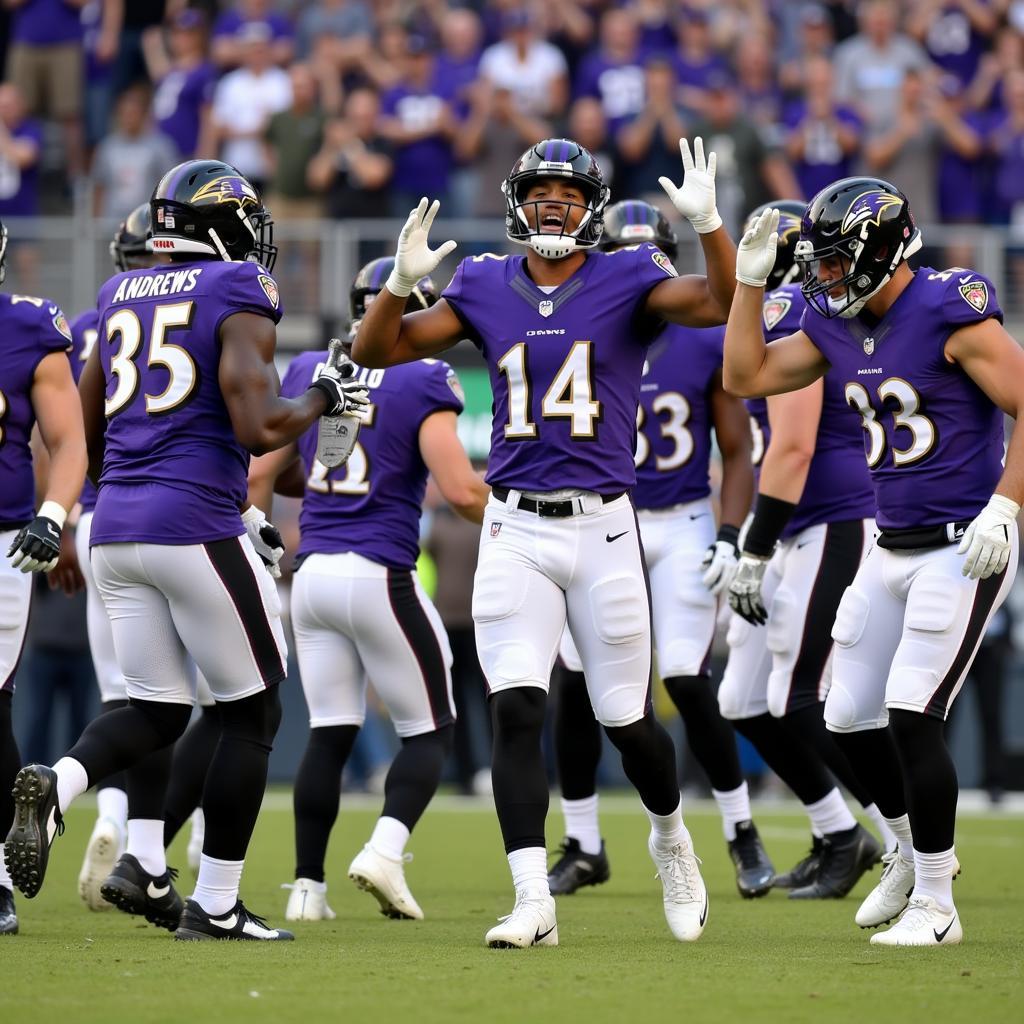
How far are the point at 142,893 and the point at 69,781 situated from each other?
2.83 feet

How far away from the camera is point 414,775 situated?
6.57 metres

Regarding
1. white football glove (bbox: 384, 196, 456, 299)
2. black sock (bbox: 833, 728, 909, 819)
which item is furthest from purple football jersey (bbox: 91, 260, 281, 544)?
black sock (bbox: 833, 728, 909, 819)

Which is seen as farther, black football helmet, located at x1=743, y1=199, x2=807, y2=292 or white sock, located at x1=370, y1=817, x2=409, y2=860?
black football helmet, located at x1=743, y1=199, x2=807, y2=292

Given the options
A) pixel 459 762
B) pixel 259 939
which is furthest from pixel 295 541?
pixel 259 939

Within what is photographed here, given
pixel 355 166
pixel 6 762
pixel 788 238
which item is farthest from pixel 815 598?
pixel 355 166

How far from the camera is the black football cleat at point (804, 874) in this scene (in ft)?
24.0

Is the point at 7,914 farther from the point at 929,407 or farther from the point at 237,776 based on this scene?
the point at 929,407

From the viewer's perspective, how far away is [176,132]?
14.9m

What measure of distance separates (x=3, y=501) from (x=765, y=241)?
2502 millimetres

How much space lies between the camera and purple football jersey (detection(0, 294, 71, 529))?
5.80m

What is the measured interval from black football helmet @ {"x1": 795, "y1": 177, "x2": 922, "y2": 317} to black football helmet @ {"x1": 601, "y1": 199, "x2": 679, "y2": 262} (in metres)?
1.86

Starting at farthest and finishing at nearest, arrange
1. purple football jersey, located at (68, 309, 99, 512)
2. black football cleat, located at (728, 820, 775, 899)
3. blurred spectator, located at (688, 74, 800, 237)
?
blurred spectator, located at (688, 74, 800, 237)
purple football jersey, located at (68, 309, 99, 512)
black football cleat, located at (728, 820, 775, 899)

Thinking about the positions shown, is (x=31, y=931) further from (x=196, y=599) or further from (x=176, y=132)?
(x=176, y=132)

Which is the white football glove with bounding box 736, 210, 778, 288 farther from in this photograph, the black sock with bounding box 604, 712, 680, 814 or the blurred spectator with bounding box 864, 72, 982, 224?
the blurred spectator with bounding box 864, 72, 982, 224
